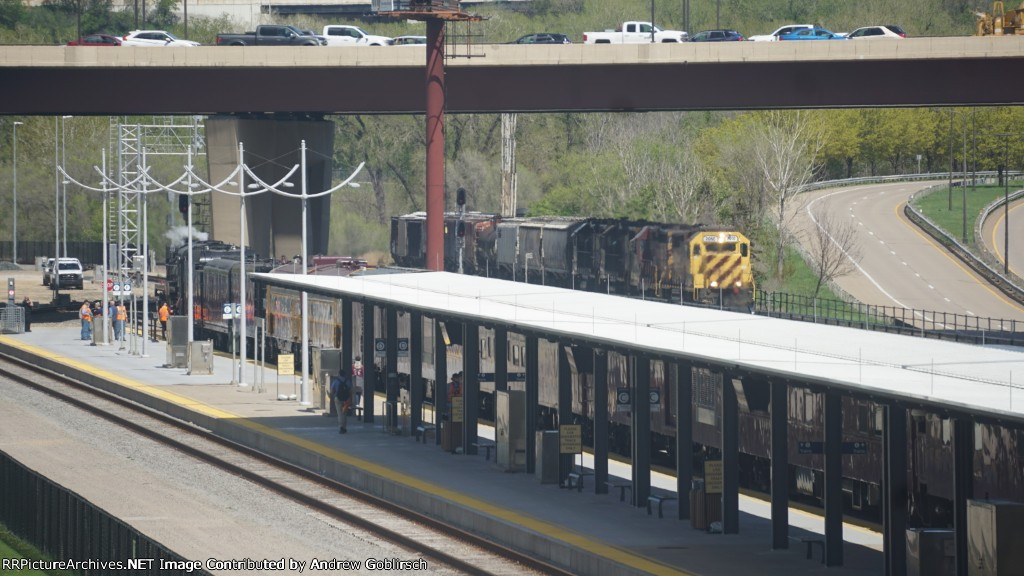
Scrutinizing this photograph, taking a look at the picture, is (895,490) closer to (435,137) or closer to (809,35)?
(435,137)

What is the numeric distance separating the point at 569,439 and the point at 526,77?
36.3m

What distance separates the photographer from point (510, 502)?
28.7 m

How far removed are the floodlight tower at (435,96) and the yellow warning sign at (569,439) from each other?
2984 cm

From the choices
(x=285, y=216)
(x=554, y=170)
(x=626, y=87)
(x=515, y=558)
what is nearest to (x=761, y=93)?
(x=626, y=87)

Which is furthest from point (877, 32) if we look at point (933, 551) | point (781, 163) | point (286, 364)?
point (933, 551)

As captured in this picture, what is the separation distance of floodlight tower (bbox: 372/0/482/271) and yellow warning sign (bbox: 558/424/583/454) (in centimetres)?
2984

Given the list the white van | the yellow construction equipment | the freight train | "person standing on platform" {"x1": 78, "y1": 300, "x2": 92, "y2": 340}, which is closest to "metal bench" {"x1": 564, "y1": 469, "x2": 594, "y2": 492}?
the freight train

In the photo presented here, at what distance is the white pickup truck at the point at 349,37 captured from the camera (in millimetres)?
77875

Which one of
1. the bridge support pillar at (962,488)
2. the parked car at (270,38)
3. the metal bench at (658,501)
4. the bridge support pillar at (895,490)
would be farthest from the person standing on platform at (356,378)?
the parked car at (270,38)

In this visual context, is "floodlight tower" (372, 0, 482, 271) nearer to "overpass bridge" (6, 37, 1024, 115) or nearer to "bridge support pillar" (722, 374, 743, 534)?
"overpass bridge" (6, 37, 1024, 115)

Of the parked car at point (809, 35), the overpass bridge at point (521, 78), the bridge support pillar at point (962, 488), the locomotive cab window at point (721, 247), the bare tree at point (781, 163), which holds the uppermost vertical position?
the parked car at point (809, 35)

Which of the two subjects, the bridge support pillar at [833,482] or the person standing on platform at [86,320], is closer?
the bridge support pillar at [833,482]

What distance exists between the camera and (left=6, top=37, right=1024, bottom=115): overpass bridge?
61.5 meters

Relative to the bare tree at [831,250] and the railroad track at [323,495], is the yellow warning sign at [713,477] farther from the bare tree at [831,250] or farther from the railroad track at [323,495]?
the bare tree at [831,250]
